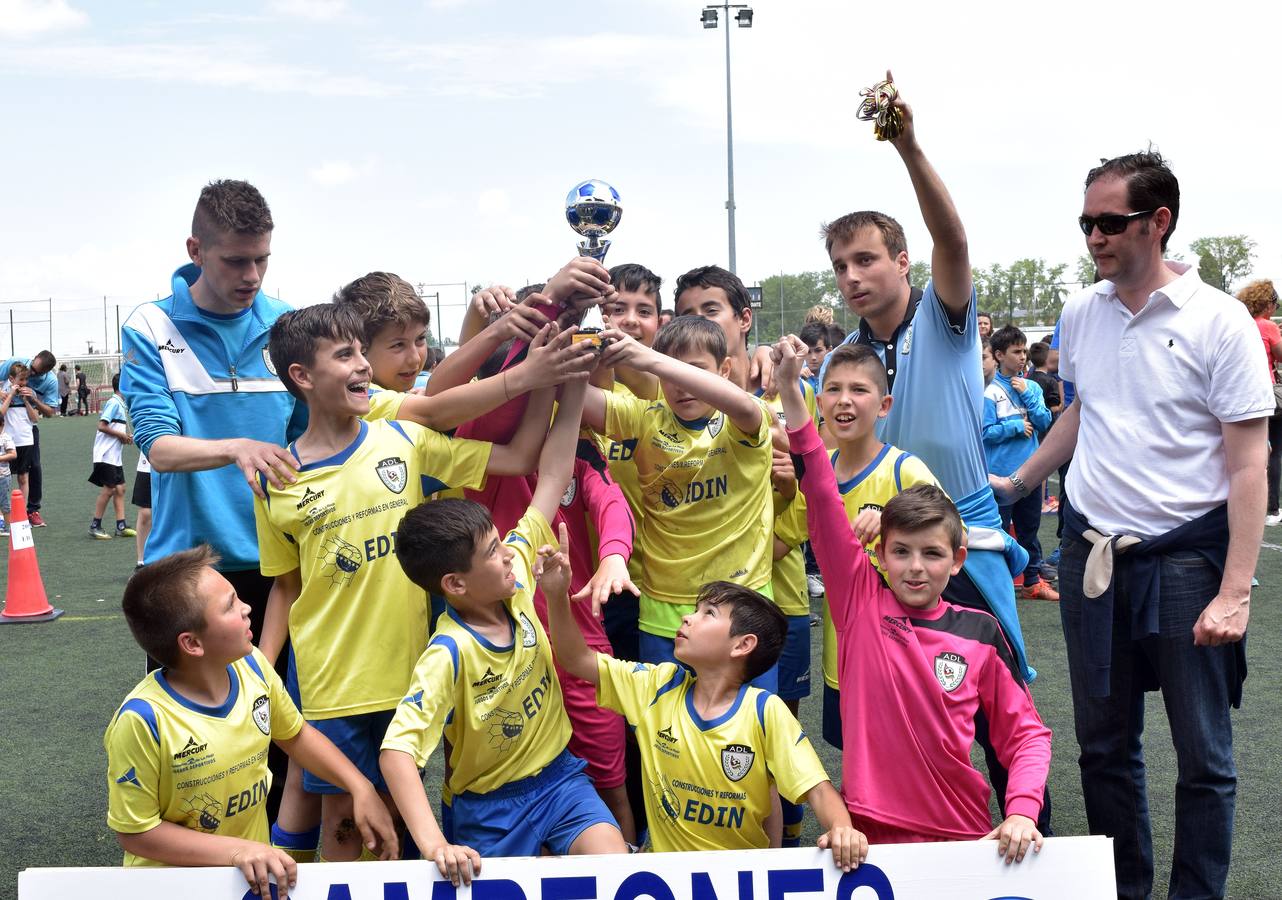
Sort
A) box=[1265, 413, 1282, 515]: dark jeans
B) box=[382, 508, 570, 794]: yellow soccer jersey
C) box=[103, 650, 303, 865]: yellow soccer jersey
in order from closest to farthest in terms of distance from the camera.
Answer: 1. box=[103, 650, 303, 865]: yellow soccer jersey
2. box=[382, 508, 570, 794]: yellow soccer jersey
3. box=[1265, 413, 1282, 515]: dark jeans

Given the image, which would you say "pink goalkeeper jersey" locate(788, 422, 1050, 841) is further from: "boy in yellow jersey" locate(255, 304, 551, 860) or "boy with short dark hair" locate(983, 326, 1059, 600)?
"boy with short dark hair" locate(983, 326, 1059, 600)

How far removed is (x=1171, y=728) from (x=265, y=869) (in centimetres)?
241

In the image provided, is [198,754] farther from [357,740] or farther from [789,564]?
[789,564]

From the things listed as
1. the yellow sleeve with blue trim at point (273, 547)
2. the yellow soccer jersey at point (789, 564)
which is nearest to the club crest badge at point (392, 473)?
the yellow sleeve with blue trim at point (273, 547)

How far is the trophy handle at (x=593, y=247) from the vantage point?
3.35 metres

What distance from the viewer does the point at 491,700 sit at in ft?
9.88

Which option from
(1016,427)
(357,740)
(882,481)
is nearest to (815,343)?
(1016,427)

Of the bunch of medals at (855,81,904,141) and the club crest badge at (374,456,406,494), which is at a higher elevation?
the bunch of medals at (855,81,904,141)

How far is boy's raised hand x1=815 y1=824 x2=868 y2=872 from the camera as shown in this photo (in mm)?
2723

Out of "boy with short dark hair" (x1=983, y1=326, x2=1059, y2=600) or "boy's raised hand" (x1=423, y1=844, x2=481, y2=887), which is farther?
"boy with short dark hair" (x1=983, y1=326, x2=1059, y2=600)

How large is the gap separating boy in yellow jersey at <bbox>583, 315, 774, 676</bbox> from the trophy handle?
448 millimetres

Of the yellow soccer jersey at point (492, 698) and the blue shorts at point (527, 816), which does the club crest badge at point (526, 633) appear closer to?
the yellow soccer jersey at point (492, 698)

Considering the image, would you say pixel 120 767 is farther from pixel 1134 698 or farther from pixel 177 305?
pixel 1134 698

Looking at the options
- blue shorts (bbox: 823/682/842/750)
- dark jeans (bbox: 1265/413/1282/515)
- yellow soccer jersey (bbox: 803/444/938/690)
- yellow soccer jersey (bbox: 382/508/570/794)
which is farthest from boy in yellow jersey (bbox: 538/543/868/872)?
dark jeans (bbox: 1265/413/1282/515)
